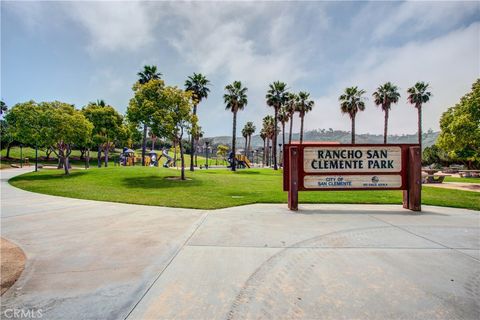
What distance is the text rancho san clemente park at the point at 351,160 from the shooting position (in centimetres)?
956

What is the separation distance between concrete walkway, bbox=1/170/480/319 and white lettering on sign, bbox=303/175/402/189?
7.60 ft

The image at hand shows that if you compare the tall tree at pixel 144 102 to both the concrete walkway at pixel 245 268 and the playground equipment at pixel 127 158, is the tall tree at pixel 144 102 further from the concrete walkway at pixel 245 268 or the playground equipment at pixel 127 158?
the playground equipment at pixel 127 158

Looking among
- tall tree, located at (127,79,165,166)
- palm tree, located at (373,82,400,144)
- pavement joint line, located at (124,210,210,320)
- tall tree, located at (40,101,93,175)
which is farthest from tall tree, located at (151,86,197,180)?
palm tree, located at (373,82,400,144)

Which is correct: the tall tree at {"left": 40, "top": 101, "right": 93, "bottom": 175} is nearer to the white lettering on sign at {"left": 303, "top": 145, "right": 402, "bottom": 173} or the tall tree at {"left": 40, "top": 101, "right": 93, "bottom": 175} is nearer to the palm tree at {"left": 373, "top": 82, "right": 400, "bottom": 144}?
the white lettering on sign at {"left": 303, "top": 145, "right": 402, "bottom": 173}

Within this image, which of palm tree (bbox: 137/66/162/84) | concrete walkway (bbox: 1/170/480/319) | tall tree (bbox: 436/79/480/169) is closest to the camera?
concrete walkway (bbox: 1/170/480/319)

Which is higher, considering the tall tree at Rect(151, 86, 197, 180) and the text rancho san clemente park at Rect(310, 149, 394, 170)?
the tall tree at Rect(151, 86, 197, 180)

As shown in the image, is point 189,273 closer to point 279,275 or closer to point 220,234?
point 279,275

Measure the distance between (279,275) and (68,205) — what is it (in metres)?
9.27

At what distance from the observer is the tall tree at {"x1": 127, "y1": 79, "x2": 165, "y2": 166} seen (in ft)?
63.1

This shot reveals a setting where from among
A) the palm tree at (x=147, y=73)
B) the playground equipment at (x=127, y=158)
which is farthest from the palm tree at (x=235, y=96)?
the playground equipment at (x=127, y=158)

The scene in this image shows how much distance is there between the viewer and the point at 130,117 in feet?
64.5

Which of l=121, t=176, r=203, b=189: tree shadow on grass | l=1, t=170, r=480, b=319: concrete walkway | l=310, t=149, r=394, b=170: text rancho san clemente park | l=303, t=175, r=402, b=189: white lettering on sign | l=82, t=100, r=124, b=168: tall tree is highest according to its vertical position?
l=82, t=100, r=124, b=168: tall tree

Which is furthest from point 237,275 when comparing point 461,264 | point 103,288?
point 461,264

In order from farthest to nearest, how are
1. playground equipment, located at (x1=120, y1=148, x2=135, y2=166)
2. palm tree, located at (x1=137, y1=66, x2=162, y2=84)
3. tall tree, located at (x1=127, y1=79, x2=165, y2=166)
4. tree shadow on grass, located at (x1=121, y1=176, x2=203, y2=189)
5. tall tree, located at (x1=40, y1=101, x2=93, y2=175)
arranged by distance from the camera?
playground equipment, located at (x1=120, y1=148, x2=135, y2=166) < palm tree, located at (x1=137, y1=66, x2=162, y2=84) < tall tree, located at (x1=40, y1=101, x2=93, y2=175) < tall tree, located at (x1=127, y1=79, x2=165, y2=166) < tree shadow on grass, located at (x1=121, y1=176, x2=203, y2=189)
